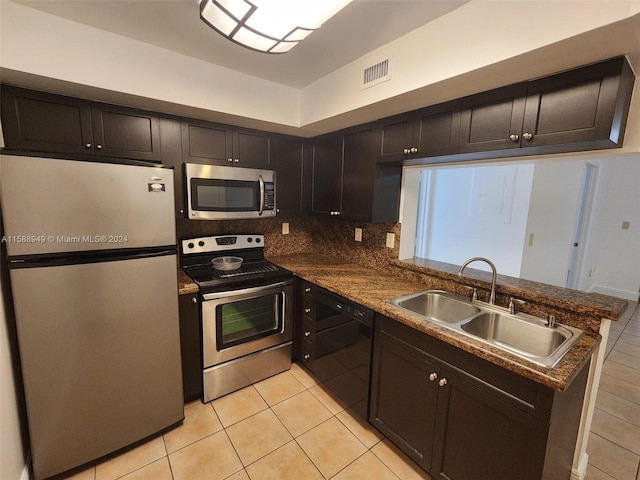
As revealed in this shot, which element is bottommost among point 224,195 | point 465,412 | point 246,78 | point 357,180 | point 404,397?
point 404,397

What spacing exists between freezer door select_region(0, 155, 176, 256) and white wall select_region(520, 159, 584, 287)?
3751 millimetres

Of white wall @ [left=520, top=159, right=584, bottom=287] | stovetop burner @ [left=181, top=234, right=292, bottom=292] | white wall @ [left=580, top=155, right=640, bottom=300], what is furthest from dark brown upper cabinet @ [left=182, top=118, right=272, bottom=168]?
white wall @ [left=580, top=155, right=640, bottom=300]

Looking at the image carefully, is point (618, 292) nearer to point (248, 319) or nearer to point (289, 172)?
point (289, 172)

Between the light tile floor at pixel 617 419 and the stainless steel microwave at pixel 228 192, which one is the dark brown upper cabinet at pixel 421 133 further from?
the light tile floor at pixel 617 419

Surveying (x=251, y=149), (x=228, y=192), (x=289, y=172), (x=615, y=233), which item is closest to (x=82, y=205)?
(x=228, y=192)

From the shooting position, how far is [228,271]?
232cm

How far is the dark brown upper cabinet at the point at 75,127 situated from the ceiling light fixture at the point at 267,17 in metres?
1.11

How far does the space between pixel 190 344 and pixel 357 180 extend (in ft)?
5.85

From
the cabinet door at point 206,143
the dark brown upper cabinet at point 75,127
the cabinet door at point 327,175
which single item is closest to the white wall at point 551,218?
the cabinet door at point 327,175

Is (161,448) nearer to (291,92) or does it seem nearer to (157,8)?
(157,8)

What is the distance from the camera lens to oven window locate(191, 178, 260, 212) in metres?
2.13

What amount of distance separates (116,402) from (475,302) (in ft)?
7.32

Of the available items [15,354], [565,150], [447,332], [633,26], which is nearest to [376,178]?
[565,150]

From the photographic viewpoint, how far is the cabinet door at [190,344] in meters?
1.92
